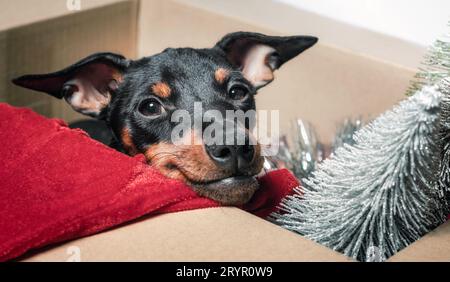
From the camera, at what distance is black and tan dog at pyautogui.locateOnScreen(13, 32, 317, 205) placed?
1.03 m

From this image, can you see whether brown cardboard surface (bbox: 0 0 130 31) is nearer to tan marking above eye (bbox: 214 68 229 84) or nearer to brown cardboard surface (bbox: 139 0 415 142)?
brown cardboard surface (bbox: 139 0 415 142)

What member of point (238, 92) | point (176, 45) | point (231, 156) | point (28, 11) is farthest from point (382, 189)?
point (28, 11)

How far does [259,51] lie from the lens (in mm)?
1273

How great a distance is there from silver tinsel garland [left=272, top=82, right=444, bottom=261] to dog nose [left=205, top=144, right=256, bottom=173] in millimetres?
118

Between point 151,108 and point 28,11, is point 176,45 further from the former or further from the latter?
point 151,108

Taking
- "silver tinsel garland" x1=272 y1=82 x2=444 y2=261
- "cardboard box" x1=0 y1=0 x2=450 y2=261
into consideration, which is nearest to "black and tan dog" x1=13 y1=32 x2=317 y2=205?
"silver tinsel garland" x1=272 y1=82 x2=444 y2=261

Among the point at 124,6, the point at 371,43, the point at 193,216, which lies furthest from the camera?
the point at 124,6

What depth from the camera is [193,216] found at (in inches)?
37.9

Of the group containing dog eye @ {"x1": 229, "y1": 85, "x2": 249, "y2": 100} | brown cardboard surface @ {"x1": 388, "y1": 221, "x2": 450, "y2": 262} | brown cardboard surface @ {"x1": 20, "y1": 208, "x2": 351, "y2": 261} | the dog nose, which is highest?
dog eye @ {"x1": 229, "y1": 85, "x2": 249, "y2": 100}

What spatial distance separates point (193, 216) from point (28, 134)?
1.18ft

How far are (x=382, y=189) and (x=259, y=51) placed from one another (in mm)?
480

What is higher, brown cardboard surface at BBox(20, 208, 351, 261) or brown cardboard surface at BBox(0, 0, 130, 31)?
brown cardboard surface at BBox(0, 0, 130, 31)
